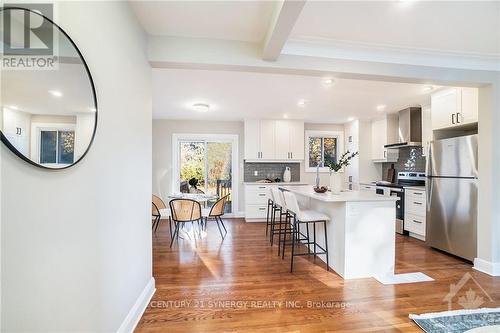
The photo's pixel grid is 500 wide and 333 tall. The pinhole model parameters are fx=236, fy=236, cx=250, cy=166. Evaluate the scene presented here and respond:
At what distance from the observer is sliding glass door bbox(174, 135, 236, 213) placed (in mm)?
5859

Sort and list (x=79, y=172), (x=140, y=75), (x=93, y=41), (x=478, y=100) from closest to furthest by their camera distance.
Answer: (x=79, y=172) → (x=93, y=41) → (x=140, y=75) → (x=478, y=100)

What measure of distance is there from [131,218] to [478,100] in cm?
412

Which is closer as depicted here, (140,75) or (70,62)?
(70,62)

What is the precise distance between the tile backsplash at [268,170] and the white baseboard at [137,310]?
3.94m

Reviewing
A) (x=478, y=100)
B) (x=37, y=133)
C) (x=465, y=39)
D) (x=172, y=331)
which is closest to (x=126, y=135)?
(x=37, y=133)

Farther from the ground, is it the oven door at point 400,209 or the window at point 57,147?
the window at point 57,147

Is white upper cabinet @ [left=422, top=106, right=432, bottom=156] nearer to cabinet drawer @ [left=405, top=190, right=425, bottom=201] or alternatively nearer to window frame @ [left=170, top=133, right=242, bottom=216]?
cabinet drawer @ [left=405, top=190, right=425, bottom=201]

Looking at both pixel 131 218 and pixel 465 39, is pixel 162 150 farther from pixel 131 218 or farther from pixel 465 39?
pixel 465 39

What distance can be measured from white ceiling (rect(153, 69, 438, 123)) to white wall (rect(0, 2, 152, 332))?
49.8 inches

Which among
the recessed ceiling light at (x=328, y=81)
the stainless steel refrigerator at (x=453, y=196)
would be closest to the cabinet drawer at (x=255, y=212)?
the stainless steel refrigerator at (x=453, y=196)

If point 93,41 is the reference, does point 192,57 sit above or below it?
above

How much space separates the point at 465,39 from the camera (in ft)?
7.47

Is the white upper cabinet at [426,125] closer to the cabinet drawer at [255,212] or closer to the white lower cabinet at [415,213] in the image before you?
the white lower cabinet at [415,213]

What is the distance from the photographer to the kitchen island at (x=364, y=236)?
2.62 metres
